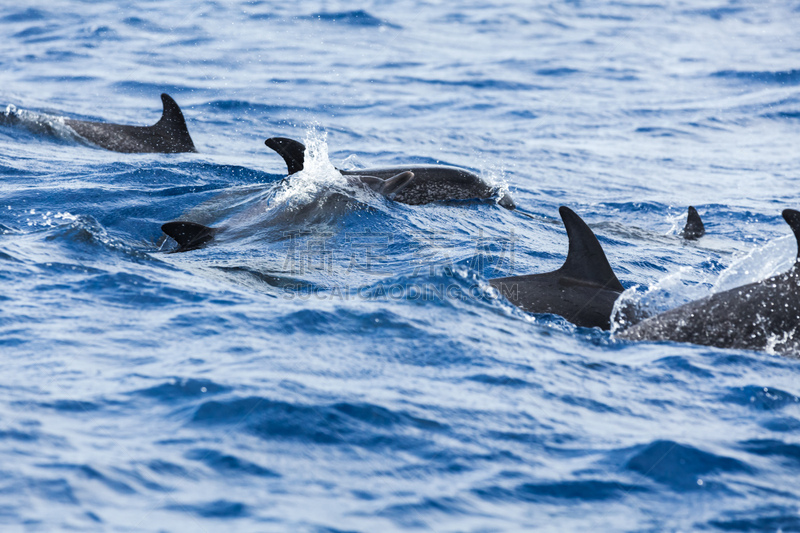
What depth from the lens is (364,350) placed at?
6.25 metres

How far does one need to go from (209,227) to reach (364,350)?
12.7 ft

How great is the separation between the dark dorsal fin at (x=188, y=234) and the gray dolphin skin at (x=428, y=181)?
1740 mm

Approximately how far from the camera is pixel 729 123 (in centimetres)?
1964

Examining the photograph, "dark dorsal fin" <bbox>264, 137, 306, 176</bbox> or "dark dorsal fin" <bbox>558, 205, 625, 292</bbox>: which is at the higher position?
"dark dorsal fin" <bbox>264, 137, 306, 176</bbox>

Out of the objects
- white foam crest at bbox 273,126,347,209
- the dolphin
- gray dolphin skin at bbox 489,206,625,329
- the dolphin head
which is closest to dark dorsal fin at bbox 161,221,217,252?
the dolphin

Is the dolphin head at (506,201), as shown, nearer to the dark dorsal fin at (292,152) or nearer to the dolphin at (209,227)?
the dolphin at (209,227)

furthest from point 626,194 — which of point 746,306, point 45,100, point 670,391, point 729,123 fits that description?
point 45,100

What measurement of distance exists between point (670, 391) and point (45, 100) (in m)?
15.8

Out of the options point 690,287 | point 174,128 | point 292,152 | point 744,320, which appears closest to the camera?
point 744,320

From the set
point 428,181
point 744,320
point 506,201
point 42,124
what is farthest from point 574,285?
point 42,124

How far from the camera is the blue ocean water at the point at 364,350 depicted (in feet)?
14.4

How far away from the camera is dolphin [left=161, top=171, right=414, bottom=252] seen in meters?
8.78

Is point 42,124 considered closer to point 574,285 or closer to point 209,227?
point 209,227

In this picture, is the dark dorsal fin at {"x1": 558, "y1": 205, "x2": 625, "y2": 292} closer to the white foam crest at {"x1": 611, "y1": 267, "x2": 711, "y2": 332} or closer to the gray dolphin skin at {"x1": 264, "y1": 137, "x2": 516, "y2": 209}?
the white foam crest at {"x1": 611, "y1": 267, "x2": 711, "y2": 332}
